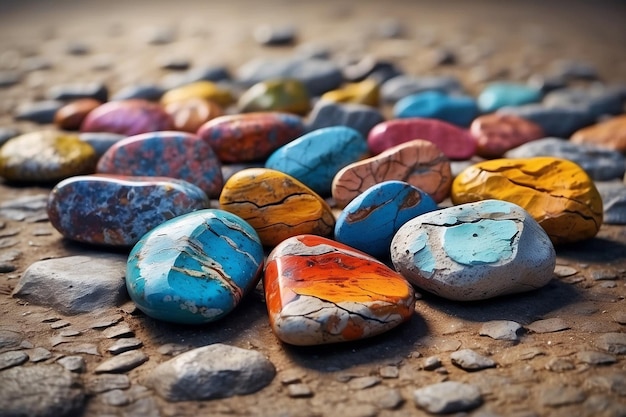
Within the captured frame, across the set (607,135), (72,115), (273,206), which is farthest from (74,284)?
(607,135)

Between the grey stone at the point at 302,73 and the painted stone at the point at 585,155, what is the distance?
5.66 feet

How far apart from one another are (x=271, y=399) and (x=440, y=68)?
4180 millimetres

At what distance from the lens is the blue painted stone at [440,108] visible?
4250 mm

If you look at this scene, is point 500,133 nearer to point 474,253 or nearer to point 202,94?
point 474,253

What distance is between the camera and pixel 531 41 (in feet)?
20.5

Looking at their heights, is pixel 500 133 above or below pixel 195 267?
below

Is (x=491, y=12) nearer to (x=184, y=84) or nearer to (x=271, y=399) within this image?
(x=184, y=84)

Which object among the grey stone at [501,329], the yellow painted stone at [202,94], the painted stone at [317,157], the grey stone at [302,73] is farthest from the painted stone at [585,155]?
the yellow painted stone at [202,94]

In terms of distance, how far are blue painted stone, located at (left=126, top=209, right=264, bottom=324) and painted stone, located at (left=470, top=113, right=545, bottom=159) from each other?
70.8 inches

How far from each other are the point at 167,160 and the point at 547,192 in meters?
1.74

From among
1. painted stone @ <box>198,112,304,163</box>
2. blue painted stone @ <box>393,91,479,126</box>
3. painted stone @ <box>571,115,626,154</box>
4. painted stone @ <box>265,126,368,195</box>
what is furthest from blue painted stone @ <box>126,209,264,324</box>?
painted stone @ <box>571,115,626,154</box>

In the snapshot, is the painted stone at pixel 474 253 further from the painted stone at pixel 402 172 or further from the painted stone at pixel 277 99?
the painted stone at pixel 277 99

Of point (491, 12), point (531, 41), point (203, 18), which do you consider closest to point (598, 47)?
point (531, 41)

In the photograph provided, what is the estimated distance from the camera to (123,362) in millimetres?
2123
